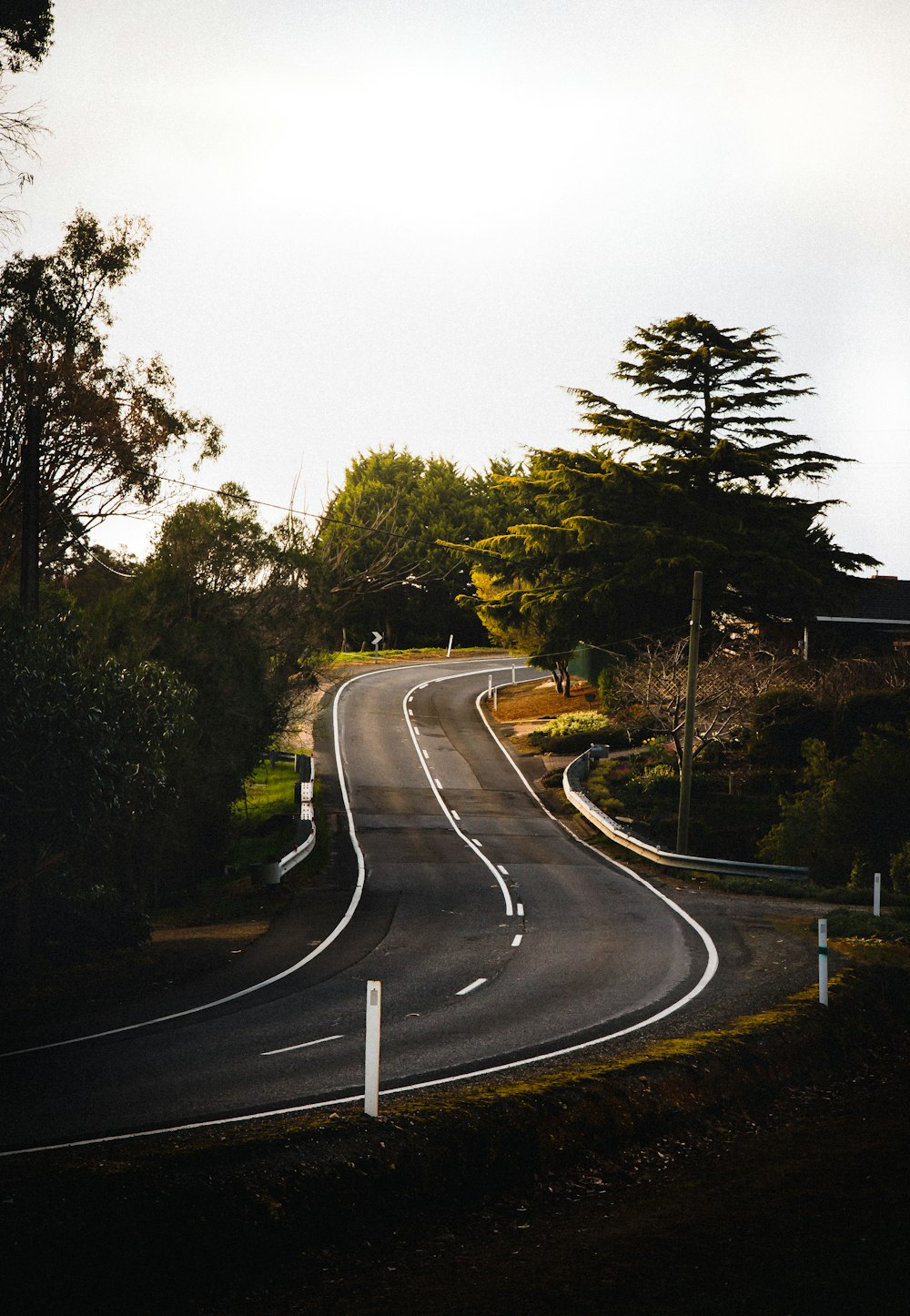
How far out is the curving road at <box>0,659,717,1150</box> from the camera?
1169 centimetres

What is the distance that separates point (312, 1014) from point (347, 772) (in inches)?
1207

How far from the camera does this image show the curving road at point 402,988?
1169 cm

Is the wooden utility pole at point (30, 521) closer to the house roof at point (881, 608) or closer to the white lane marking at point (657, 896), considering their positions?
the white lane marking at point (657, 896)

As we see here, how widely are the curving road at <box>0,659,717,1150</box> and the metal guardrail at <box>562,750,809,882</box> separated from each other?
1205 mm

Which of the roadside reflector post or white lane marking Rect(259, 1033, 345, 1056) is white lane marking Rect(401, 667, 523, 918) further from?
the roadside reflector post

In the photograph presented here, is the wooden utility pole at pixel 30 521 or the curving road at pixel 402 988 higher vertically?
the wooden utility pole at pixel 30 521

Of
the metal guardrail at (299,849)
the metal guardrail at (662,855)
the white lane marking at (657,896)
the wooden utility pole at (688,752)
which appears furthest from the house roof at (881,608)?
the metal guardrail at (299,849)

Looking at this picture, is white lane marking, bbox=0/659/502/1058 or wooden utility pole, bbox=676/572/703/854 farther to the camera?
wooden utility pole, bbox=676/572/703/854

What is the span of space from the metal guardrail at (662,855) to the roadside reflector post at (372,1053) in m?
21.7

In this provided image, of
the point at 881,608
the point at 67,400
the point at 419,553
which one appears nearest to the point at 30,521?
the point at 67,400

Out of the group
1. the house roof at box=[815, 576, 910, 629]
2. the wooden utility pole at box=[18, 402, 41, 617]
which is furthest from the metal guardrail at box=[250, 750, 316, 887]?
the house roof at box=[815, 576, 910, 629]

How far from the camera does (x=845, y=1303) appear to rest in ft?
19.8

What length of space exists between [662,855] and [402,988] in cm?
1514

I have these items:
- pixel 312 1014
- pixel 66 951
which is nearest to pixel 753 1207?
pixel 312 1014
